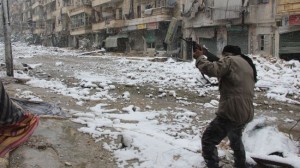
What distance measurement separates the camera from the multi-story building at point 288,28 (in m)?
19.5

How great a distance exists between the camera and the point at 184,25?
1185 inches

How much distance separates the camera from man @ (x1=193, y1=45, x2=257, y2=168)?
3.94 meters

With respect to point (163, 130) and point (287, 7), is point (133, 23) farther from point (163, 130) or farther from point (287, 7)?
point (163, 130)

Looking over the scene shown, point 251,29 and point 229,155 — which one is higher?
point 251,29

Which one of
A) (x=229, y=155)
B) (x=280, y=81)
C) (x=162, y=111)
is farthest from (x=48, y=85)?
(x=229, y=155)

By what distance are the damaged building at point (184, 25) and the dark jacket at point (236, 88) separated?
1.52 m

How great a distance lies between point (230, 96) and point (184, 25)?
2661 centimetres

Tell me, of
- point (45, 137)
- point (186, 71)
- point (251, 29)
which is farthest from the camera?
point (251, 29)

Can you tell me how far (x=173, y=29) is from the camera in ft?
100

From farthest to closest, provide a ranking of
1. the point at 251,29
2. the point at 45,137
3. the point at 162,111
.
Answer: the point at 251,29 < the point at 162,111 < the point at 45,137

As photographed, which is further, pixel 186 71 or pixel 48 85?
pixel 186 71

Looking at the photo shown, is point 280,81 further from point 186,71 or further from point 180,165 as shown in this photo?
point 180,165

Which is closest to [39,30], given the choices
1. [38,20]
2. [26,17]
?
[38,20]

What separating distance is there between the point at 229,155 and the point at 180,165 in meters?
0.76
